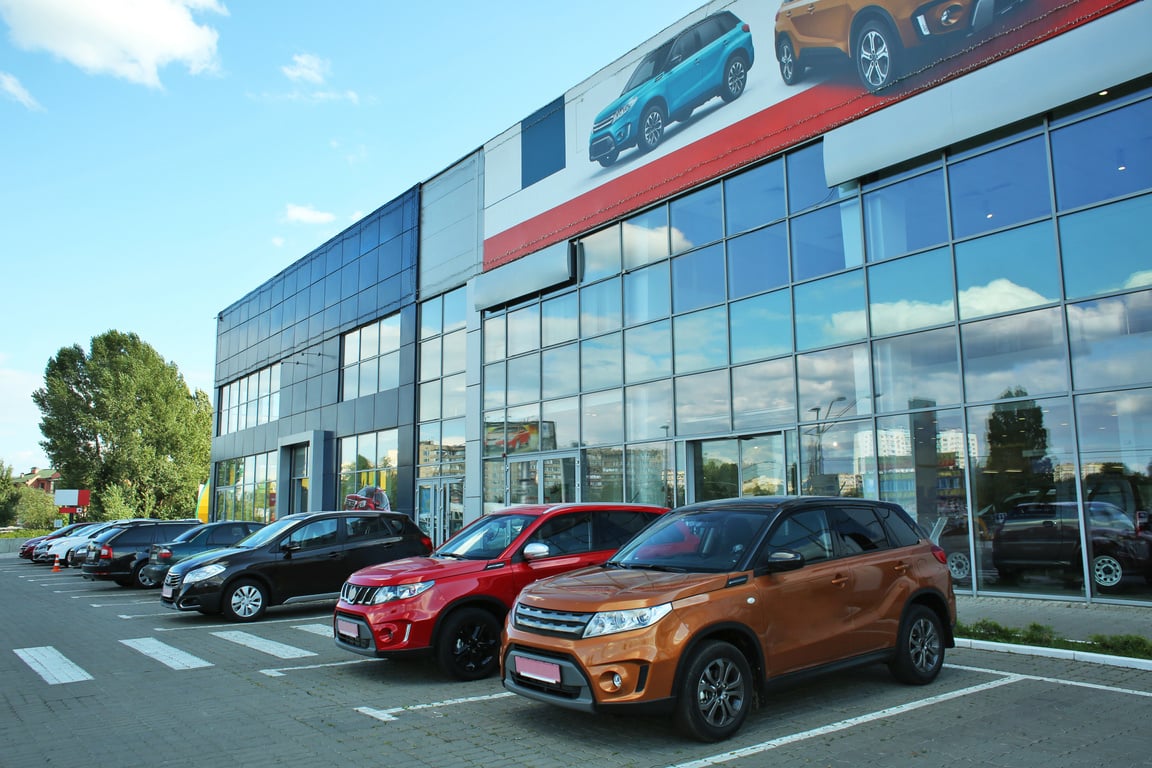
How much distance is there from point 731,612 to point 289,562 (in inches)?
340

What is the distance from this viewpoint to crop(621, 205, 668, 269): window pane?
18141 mm

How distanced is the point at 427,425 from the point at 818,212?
14443mm

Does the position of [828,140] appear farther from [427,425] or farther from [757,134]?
[427,425]

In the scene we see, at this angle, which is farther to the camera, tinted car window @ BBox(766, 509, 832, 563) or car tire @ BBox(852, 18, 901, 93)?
car tire @ BBox(852, 18, 901, 93)

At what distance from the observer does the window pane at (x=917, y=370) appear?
12.9m

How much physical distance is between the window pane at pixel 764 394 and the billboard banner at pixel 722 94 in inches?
161

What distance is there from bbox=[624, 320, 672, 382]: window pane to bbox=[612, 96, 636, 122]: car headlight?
193 inches

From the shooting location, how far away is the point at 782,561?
6031mm

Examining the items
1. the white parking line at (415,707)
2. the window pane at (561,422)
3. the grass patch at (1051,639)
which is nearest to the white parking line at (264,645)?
the white parking line at (415,707)

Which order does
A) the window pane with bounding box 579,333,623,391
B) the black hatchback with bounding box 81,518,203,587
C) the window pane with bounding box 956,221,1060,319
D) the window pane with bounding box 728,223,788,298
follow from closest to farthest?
the window pane with bounding box 956,221,1060,319 < the window pane with bounding box 728,223,788,298 < the black hatchback with bounding box 81,518,203,587 < the window pane with bounding box 579,333,623,391

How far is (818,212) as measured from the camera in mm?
14992

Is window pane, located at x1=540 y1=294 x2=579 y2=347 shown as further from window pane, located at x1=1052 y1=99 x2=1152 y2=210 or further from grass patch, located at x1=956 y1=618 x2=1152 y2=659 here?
grass patch, located at x1=956 y1=618 x2=1152 y2=659

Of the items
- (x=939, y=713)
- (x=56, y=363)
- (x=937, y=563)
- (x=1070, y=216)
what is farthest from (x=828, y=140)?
(x=56, y=363)

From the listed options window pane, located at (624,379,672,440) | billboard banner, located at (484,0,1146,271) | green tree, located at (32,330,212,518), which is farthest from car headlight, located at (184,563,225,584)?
green tree, located at (32,330,212,518)
